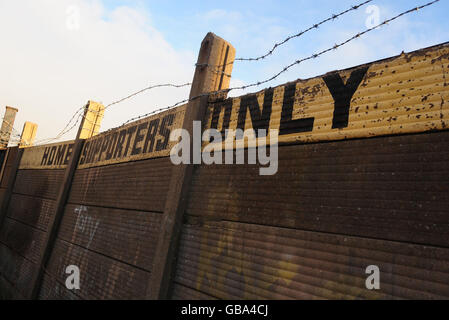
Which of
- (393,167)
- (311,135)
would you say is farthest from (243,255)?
(393,167)

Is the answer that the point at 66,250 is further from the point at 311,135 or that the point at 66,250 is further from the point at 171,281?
the point at 311,135

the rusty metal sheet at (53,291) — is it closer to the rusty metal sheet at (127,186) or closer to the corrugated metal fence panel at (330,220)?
the rusty metal sheet at (127,186)

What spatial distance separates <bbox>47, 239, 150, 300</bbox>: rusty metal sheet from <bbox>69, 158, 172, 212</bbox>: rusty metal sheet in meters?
0.84

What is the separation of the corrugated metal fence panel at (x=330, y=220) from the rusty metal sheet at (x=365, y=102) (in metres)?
0.11

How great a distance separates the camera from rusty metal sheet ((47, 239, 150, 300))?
3.77m

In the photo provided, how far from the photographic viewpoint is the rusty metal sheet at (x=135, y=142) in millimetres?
4383

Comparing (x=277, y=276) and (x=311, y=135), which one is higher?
(x=311, y=135)

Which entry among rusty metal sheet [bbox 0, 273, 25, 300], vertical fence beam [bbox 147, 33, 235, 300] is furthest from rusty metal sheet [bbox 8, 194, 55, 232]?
vertical fence beam [bbox 147, 33, 235, 300]

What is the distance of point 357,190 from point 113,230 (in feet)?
12.3

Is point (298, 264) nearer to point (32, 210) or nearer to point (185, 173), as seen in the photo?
point (185, 173)

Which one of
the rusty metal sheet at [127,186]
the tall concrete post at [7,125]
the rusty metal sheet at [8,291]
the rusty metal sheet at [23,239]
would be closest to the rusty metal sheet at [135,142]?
the rusty metal sheet at [127,186]

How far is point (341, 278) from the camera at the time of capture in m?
2.14

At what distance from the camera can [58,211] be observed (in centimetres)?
636
